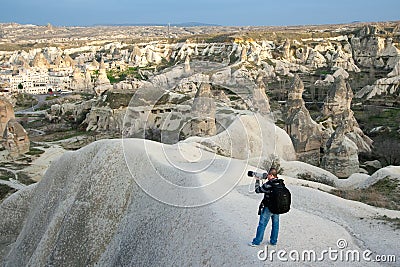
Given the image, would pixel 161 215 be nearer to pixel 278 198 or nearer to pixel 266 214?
pixel 266 214

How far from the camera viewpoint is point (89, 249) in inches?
499

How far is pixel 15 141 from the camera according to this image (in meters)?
36.9

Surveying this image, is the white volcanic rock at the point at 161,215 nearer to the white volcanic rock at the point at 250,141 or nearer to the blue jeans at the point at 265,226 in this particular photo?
the blue jeans at the point at 265,226

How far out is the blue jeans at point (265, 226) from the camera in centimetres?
805

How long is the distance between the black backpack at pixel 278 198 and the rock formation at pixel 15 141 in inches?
1343

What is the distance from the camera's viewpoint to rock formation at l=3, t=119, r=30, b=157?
36.9 meters

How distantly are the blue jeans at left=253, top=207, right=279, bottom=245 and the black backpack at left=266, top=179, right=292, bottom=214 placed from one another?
214mm

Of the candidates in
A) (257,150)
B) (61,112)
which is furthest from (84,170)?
(61,112)

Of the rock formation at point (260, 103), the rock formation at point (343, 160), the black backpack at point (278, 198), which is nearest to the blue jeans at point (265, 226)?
the black backpack at point (278, 198)

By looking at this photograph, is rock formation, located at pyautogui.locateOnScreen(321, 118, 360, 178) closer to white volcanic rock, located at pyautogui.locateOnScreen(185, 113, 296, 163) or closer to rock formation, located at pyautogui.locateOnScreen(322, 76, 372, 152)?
white volcanic rock, located at pyautogui.locateOnScreen(185, 113, 296, 163)

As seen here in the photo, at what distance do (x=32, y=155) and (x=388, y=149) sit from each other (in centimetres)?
2980

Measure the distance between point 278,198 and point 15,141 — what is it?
34321 mm

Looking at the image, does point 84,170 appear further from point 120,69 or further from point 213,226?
point 120,69

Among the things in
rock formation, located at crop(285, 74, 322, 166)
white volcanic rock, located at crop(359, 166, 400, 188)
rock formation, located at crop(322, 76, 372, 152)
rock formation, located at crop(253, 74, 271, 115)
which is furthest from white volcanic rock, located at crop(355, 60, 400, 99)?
white volcanic rock, located at crop(359, 166, 400, 188)
